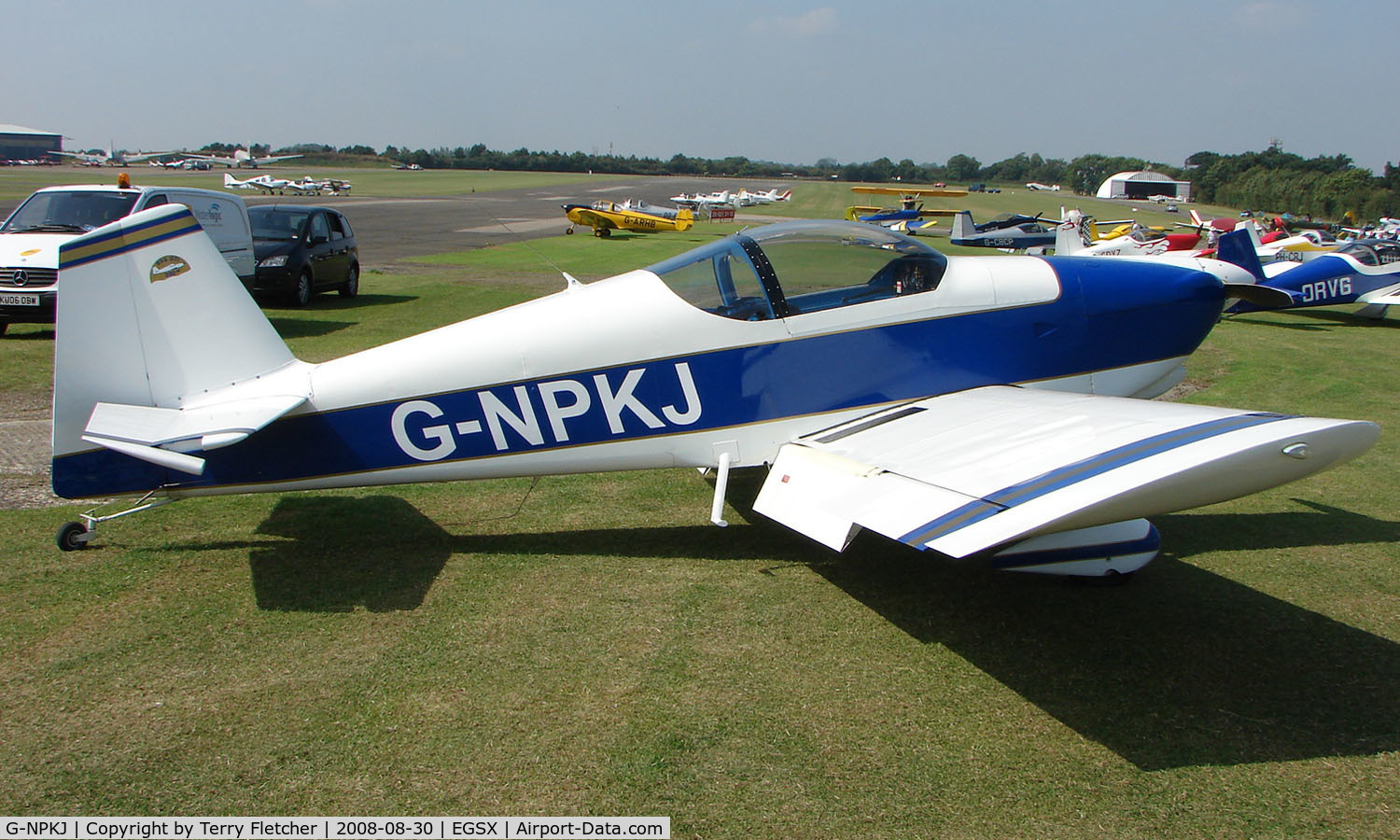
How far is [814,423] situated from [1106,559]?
62.8 inches

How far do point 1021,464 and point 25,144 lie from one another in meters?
174

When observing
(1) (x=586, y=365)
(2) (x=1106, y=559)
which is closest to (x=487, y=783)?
(1) (x=586, y=365)

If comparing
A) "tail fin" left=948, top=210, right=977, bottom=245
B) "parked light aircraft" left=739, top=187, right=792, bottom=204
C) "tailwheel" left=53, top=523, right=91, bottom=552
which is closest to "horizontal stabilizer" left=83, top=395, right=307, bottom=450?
"tailwheel" left=53, top=523, right=91, bottom=552

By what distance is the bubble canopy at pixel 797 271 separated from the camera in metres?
4.74

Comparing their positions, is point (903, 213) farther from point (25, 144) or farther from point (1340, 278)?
point (25, 144)

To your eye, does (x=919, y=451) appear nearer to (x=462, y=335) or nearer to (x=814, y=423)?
(x=814, y=423)

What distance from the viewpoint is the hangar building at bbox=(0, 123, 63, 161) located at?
4953 inches

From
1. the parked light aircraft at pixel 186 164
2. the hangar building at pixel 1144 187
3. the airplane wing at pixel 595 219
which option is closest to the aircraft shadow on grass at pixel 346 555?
the airplane wing at pixel 595 219

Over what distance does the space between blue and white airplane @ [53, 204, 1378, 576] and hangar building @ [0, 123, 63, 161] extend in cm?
15367

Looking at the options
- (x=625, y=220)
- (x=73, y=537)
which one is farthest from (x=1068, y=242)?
(x=625, y=220)

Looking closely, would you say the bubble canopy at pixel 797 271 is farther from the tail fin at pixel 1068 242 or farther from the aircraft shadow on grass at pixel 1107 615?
the tail fin at pixel 1068 242

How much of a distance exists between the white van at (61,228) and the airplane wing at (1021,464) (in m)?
9.00

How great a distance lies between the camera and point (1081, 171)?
125 m

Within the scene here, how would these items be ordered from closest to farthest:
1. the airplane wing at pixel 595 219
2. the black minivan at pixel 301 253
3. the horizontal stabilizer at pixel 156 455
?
the horizontal stabilizer at pixel 156 455, the black minivan at pixel 301 253, the airplane wing at pixel 595 219
